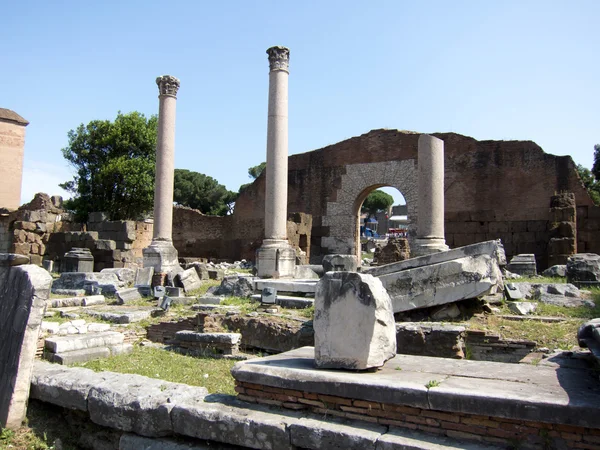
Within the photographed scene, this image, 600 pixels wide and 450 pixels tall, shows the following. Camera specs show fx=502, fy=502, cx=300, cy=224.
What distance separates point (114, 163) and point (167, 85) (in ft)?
47.9

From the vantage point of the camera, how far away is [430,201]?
33.3 ft

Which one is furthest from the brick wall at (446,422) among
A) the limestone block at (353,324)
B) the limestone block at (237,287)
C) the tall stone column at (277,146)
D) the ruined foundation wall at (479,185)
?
the ruined foundation wall at (479,185)

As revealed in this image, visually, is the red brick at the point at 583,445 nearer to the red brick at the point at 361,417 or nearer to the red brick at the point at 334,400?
the red brick at the point at 361,417

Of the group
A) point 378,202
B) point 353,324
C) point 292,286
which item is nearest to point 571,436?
point 353,324

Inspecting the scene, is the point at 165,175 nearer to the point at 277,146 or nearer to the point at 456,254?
the point at 277,146

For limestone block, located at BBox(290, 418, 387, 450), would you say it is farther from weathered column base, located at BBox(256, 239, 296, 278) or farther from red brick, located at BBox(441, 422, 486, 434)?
weathered column base, located at BBox(256, 239, 296, 278)

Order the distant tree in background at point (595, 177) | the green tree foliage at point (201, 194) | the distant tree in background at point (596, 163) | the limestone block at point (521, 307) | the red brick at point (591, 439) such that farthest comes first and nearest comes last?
the green tree foliage at point (201, 194) → the distant tree in background at point (596, 163) → the distant tree in background at point (595, 177) → the limestone block at point (521, 307) → the red brick at point (591, 439)

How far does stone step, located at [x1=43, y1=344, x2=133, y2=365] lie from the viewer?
17.6 feet

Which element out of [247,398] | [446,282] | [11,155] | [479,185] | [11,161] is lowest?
[247,398]

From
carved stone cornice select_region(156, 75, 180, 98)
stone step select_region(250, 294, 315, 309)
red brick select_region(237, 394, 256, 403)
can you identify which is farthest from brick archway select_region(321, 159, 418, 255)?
red brick select_region(237, 394, 256, 403)

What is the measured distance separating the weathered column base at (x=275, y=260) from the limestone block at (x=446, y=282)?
490cm

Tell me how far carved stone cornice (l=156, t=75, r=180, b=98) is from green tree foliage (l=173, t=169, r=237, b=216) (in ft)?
124

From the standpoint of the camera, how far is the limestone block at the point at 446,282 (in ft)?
22.7

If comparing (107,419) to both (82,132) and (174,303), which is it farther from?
(82,132)
